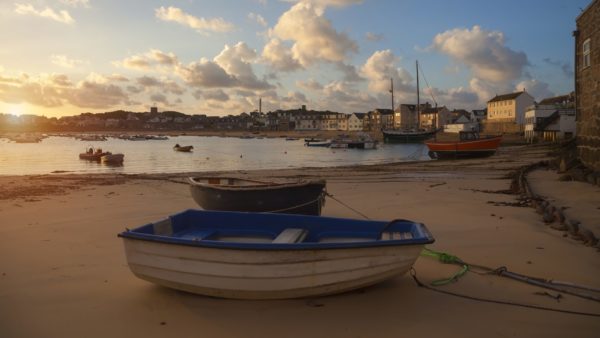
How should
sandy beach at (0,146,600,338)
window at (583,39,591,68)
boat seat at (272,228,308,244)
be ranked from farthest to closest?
window at (583,39,591,68), boat seat at (272,228,308,244), sandy beach at (0,146,600,338)

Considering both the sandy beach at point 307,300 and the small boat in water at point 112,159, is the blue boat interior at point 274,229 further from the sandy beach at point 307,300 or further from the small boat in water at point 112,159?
the small boat in water at point 112,159

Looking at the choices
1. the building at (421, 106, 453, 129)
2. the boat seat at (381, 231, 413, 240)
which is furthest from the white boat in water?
the building at (421, 106, 453, 129)

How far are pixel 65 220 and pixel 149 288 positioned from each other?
6.18 m

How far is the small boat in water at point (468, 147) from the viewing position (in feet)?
127

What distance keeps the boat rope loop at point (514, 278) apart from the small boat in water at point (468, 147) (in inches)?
1306

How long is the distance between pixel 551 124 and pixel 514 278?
59560mm

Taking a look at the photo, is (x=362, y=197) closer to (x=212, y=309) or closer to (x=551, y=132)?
(x=212, y=309)

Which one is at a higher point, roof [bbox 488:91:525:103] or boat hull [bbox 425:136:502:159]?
roof [bbox 488:91:525:103]

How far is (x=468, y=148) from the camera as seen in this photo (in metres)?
38.8

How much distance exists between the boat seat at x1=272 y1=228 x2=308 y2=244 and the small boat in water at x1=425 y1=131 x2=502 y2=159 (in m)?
34.4

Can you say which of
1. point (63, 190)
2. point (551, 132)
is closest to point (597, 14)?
point (63, 190)

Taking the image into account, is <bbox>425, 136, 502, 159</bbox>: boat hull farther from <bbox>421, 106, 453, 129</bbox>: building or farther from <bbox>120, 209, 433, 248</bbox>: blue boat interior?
<bbox>421, 106, 453, 129</bbox>: building

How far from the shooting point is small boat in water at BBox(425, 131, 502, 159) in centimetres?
3872

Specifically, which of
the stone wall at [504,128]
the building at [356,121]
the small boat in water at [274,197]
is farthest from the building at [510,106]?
the small boat in water at [274,197]
